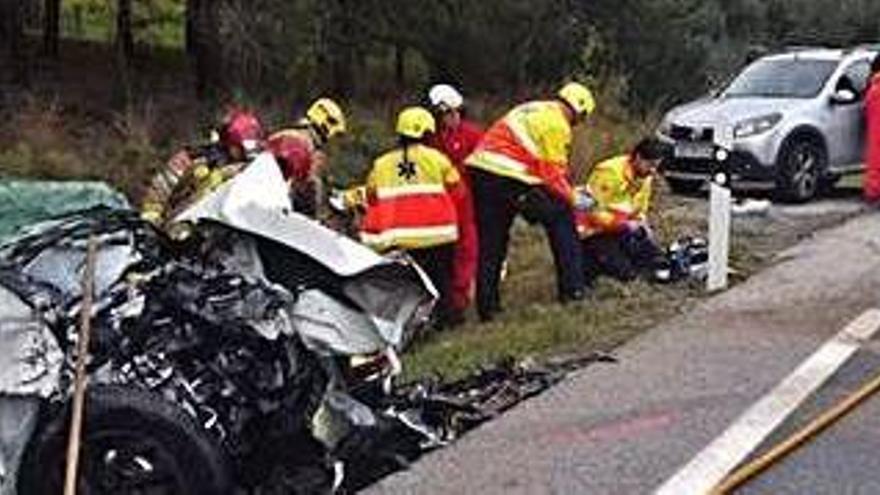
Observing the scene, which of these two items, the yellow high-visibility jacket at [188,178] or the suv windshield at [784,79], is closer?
the yellow high-visibility jacket at [188,178]

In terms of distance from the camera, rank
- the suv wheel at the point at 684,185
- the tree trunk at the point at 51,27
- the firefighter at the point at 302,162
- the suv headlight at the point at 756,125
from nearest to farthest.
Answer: the firefighter at the point at 302,162 < the suv headlight at the point at 756,125 < the suv wheel at the point at 684,185 < the tree trunk at the point at 51,27

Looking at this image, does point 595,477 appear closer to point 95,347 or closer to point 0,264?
point 95,347

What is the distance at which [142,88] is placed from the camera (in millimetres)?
29141

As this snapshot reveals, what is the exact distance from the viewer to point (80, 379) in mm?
7133

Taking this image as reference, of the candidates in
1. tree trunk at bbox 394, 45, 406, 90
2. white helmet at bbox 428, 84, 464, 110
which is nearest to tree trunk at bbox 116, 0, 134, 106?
tree trunk at bbox 394, 45, 406, 90

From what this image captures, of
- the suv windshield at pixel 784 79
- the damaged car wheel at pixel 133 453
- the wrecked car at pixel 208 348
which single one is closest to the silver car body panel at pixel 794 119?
the suv windshield at pixel 784 79

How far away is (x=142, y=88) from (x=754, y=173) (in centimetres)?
1460

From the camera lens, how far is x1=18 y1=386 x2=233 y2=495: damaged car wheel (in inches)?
277

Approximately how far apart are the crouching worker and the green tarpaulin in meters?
3.60

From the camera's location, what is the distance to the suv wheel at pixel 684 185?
18109 millimetres

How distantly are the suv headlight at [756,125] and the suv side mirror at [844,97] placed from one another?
2.58ft

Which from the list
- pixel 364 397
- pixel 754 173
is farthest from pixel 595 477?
pixel 754 173

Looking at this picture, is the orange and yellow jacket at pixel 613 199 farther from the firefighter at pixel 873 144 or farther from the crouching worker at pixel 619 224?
the firefighter at pixel 873 144

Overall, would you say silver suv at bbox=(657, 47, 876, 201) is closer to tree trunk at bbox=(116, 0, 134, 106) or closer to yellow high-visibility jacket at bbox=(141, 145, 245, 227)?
yellow high-visibility jacket at bbox=(141, 145, 245, 227)
